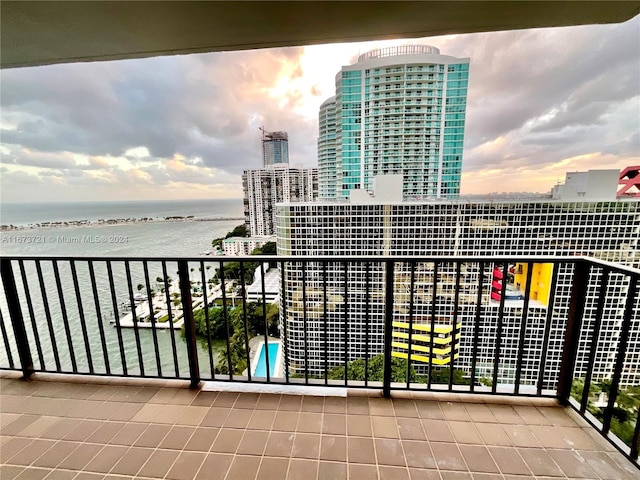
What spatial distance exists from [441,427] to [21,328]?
3.20 meters

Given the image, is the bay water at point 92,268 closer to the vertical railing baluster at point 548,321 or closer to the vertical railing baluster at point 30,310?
the vertical railing baluster at point 30,310

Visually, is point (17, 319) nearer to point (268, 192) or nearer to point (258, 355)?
point (268, 192)

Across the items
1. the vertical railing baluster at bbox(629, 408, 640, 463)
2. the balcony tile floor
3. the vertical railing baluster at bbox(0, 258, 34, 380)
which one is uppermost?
the vertical railing baluster at bbox(0, 258, 34, 380)

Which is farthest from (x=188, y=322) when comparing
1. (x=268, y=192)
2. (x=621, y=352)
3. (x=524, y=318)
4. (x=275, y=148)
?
(x=275, y=148)

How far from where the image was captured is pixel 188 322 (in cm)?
185

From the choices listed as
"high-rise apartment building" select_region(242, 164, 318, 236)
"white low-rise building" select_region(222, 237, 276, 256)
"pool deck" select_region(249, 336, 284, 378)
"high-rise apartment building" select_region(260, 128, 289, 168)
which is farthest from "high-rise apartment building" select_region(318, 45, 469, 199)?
"pool deck" select_region(249, 336, 284, 378)

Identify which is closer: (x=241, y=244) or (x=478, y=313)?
(x=478, y=313)

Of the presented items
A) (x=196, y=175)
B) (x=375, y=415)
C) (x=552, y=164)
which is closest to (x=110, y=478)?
(x=375, y=415)

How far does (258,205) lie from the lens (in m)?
11.8

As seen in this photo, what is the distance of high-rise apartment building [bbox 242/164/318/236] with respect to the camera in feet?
37.3

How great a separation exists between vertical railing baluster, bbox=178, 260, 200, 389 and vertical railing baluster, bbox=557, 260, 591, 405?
97.8 inches

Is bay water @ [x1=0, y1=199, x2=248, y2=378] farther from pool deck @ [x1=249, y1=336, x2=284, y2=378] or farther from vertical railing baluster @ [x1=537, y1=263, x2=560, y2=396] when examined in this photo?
pool deck @ [x1=249, y1=336, x2=284, y2=378]

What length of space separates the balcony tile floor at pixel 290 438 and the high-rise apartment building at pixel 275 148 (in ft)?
49.7

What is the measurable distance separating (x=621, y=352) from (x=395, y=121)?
70.0 ft
